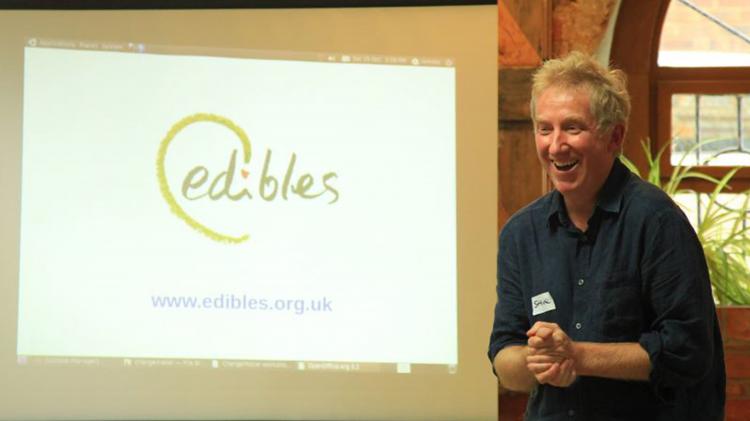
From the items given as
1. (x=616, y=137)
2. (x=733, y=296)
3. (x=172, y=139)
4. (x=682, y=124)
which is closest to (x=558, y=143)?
(x=616, y=137)

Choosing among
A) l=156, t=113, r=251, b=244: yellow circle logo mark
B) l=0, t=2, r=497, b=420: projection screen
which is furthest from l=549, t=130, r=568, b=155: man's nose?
l=156, t=113, r=251, b=244: yellow circle logo mark

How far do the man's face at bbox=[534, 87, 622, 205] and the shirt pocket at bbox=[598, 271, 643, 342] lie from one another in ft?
0.58

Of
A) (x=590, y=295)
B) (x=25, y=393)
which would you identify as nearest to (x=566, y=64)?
(x=590, y=295)

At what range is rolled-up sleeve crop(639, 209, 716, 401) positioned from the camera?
167 centimetres

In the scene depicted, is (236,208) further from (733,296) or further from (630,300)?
(630,300)

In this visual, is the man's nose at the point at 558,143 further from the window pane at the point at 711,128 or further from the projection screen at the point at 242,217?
the window pane at the point at 711,128

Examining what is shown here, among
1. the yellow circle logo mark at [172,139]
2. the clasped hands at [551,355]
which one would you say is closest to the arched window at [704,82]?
the yellow circle logo mark at [172,139]

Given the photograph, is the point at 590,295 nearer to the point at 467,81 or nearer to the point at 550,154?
the point at 550,154

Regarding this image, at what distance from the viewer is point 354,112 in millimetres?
3389

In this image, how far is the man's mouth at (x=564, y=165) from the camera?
5.81ft

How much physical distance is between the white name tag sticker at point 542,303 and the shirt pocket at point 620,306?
10cm

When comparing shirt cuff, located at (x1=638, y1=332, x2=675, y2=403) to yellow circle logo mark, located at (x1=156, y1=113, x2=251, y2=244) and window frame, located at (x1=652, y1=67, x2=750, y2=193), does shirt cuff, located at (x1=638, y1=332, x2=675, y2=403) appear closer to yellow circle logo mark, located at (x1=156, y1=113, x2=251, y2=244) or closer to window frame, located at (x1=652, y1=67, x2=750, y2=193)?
A: yellow circle logo mark, located at (x1=156, y1=113, x2=251, y2=244)

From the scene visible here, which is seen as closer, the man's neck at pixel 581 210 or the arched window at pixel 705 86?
the man's neck at pixel 581 210

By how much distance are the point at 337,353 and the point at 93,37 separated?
4.59ft
